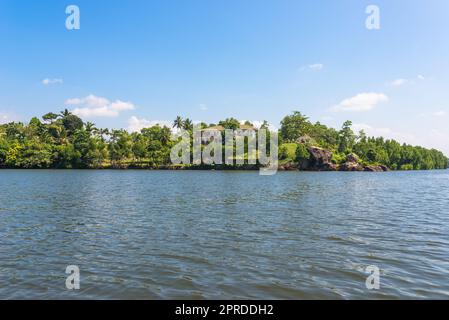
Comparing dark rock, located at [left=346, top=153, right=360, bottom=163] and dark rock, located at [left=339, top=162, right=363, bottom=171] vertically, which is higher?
dark rock, located at [left=346, top=153, right=360, bottom=163]

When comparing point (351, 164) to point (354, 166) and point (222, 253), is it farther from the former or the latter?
point (222, 253)

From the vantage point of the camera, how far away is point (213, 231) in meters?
23.7

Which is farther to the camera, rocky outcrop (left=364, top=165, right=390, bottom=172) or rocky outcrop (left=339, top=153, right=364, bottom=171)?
rocky outcrop (left=364, top=165, right=390, bottom=172)

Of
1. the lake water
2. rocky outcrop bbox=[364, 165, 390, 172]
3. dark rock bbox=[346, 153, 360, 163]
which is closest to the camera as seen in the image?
the lake water

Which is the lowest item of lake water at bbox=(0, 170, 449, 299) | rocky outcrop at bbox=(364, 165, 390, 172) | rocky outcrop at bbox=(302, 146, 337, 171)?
lake water at bbox=(0, 170, 449, 299)

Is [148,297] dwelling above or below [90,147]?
below

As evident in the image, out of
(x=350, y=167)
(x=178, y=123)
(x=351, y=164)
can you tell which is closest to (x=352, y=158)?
(x=351, y=164)

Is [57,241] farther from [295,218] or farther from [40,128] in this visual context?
[40,128]

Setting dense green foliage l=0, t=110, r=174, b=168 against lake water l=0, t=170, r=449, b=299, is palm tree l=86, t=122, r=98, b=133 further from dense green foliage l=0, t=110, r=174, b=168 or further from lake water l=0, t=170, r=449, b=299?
lake water l=0, t=170, r=449, b=299

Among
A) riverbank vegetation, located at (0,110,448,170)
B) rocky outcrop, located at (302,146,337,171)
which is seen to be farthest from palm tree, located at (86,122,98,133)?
rocky outcrop, located at (302,146,337,171)

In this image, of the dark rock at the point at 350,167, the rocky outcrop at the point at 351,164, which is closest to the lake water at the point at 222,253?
the dark rock at the point at 350,167

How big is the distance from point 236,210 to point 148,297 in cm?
2140

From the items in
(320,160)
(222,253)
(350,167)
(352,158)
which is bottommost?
(222,253)

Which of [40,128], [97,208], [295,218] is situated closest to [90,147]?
[40,128]
